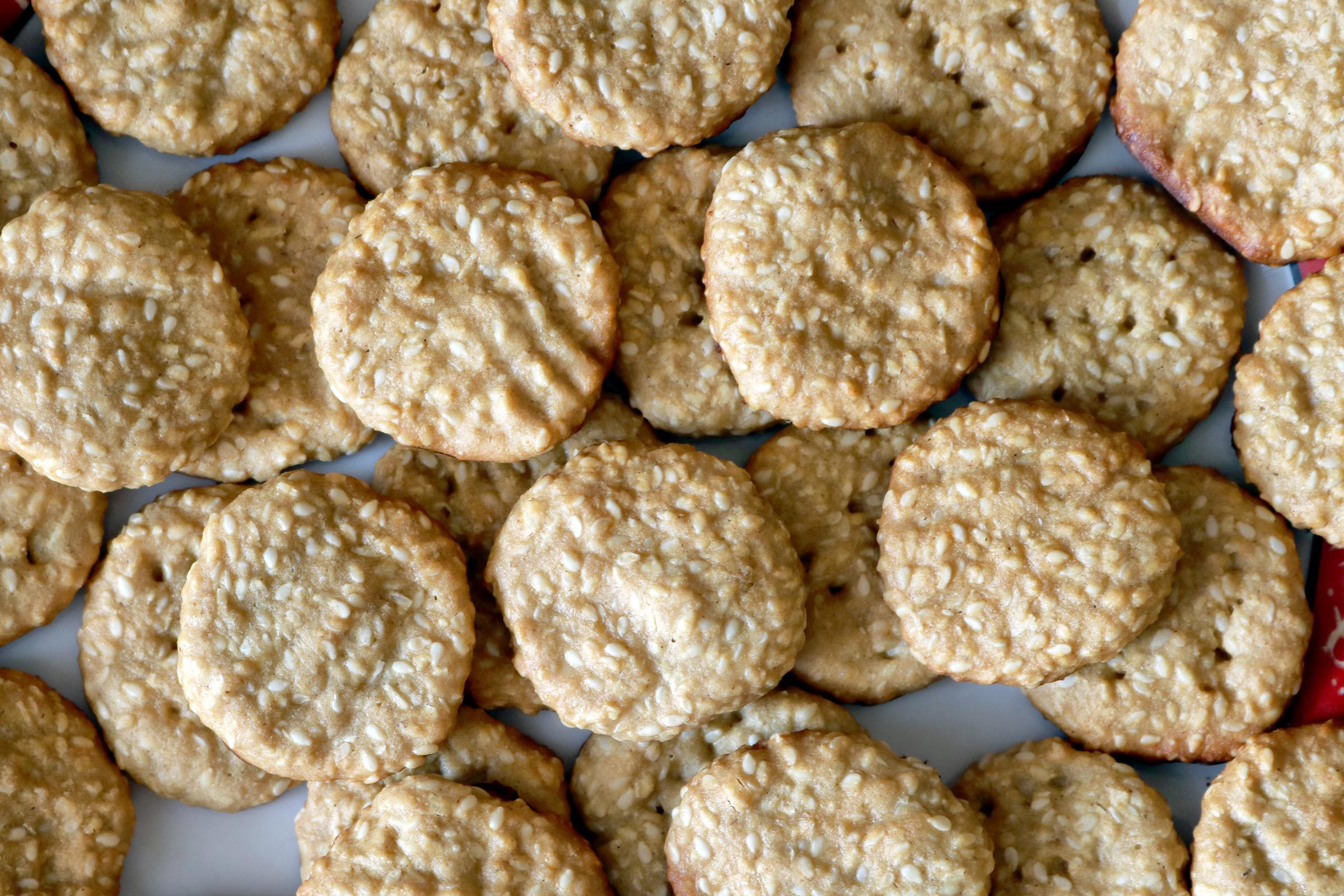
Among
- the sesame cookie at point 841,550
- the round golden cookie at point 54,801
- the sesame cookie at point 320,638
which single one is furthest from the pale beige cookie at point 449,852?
the sesame cookie at point 841,550

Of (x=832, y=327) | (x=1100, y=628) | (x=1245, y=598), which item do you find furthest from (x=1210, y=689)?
(x=832, y=327)

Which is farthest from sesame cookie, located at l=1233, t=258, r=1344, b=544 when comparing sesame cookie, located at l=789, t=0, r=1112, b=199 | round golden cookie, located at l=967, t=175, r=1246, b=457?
sesame cookie, located at l=789, t=0, r=1112, b=199

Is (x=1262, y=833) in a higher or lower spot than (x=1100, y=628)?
lower

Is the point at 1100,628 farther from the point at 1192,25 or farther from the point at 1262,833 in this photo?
the point at 1192,25

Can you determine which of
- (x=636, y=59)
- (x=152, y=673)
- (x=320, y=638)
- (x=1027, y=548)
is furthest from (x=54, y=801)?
(x=1027, y=548)

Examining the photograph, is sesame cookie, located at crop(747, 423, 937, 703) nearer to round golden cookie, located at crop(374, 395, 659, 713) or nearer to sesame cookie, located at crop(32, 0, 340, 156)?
round golden cookie, located at crop(374, 395, 659, 713)

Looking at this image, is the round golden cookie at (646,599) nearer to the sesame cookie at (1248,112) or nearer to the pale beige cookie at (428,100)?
the pale beige cookie at (428,100)

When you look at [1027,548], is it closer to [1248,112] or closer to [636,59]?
[1248,112]

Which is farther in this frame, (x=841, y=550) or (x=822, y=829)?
(x=841, y=550)
